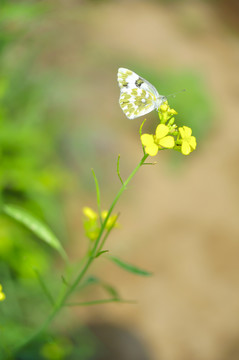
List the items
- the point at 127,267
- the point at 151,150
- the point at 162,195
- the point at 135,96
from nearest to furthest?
the point at 151,150 < the point at 135,96 < the point at 127,267 < the point at 162,195

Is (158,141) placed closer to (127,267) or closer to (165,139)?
(165,139)

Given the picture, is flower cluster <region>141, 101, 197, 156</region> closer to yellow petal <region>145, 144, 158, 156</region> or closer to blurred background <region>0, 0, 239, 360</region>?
yellow petal <region>145, 144, 158, 156</region>

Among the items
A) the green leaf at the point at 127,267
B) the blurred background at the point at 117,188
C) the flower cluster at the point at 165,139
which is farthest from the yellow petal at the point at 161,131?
the blurred background at the point at 117,188

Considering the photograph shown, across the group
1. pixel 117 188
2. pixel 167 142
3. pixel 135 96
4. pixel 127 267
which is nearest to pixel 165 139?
Result: pixel 167 142

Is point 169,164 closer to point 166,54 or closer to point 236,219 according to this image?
point 236,219

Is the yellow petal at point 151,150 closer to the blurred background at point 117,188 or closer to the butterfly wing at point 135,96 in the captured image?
the butterfly wing at point 135,96

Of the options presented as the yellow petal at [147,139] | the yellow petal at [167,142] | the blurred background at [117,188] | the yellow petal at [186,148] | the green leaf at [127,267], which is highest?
the yellow petal at [186,148]
